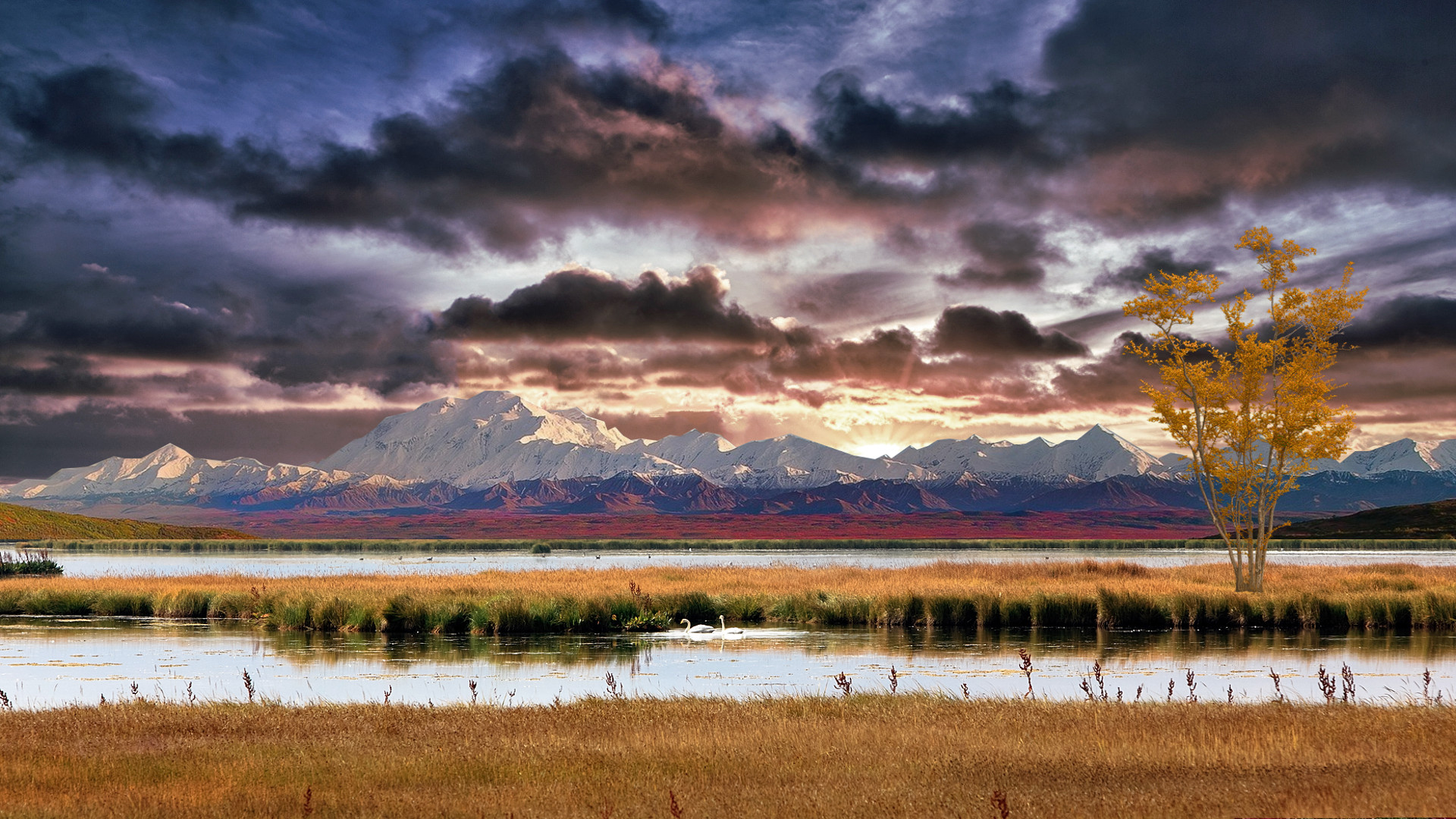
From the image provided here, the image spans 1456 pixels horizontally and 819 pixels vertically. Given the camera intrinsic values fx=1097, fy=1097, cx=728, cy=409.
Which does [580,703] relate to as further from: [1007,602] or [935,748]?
[1007,602]

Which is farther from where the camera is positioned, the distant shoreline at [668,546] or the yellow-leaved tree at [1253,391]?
the distant shoreline at [668,546]

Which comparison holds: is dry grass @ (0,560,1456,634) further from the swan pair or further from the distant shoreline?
the distant shoreline

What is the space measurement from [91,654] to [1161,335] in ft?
134

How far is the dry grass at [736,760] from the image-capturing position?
12430 millimetres

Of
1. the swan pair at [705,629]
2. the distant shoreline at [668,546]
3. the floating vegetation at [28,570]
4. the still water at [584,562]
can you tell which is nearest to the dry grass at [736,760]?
the swan pair at [705,629]

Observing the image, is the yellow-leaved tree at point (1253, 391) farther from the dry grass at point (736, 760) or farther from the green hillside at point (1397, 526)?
the green hillside at point (1397, 526)

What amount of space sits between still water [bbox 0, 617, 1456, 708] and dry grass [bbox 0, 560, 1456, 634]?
6.67 feet

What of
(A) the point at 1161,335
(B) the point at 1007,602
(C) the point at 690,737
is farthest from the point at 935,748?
(A) the point at 1161,335

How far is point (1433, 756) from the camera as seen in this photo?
14.5 m

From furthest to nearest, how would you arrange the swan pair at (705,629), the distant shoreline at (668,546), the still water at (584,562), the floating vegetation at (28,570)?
1. the distant shoreline at (668,546)
2. the still water at (584,562)
3. the floating vegetation at (28,570)
4. the swan pair at (705,629)

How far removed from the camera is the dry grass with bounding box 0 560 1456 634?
4100 cm

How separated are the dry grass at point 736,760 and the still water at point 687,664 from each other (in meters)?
3.37

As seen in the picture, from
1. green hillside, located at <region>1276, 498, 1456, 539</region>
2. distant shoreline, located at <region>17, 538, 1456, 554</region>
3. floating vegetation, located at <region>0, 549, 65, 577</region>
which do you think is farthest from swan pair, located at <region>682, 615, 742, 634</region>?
green hillside, located at <region>1276, 498, 1456, 539</region>

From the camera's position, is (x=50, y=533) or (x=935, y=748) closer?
(x=935, y=748)
